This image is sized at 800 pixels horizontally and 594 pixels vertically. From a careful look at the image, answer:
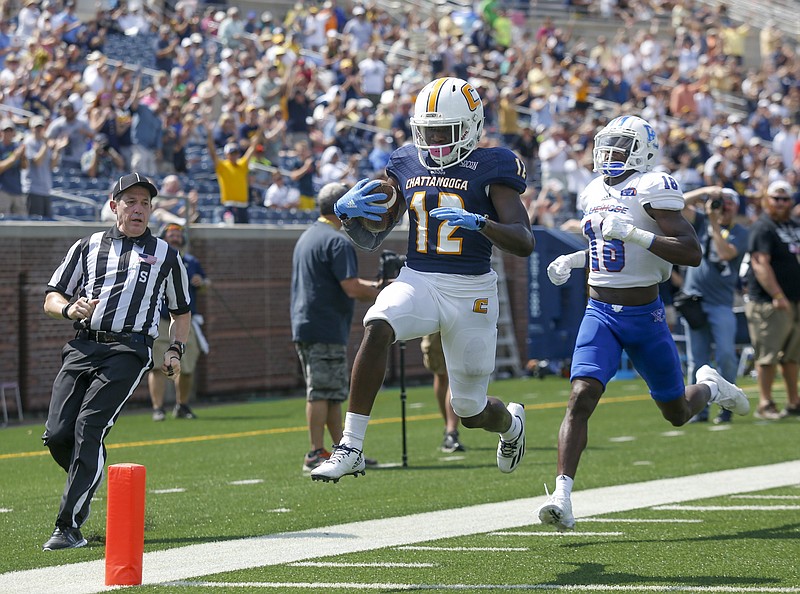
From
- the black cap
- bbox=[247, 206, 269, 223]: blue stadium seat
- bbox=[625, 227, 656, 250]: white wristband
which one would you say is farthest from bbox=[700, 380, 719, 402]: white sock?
bbox=[247, 206, 269, 223]: blue stadium seat

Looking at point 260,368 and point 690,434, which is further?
point 260,368

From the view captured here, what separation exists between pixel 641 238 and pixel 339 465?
1.85 meters

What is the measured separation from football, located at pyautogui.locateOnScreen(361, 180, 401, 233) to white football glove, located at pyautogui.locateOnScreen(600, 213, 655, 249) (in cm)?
101

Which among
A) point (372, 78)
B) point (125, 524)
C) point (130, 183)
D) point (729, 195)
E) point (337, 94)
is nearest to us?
point (125, 524)

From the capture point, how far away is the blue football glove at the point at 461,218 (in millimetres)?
5996

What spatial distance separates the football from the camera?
259 inches

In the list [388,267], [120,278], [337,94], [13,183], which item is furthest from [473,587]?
[337,94]

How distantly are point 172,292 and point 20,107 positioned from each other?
11898 mm

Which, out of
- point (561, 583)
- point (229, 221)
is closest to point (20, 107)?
point (229, 221)

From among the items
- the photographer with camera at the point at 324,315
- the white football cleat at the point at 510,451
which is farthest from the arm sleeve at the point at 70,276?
the photographer with camera at the point at 324,315

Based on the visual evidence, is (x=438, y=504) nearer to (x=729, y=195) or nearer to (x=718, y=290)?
(x=729, y=195)

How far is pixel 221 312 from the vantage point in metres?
16.1

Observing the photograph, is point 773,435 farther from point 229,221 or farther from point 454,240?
point 229,221

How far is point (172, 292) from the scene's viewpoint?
23.4 feet
